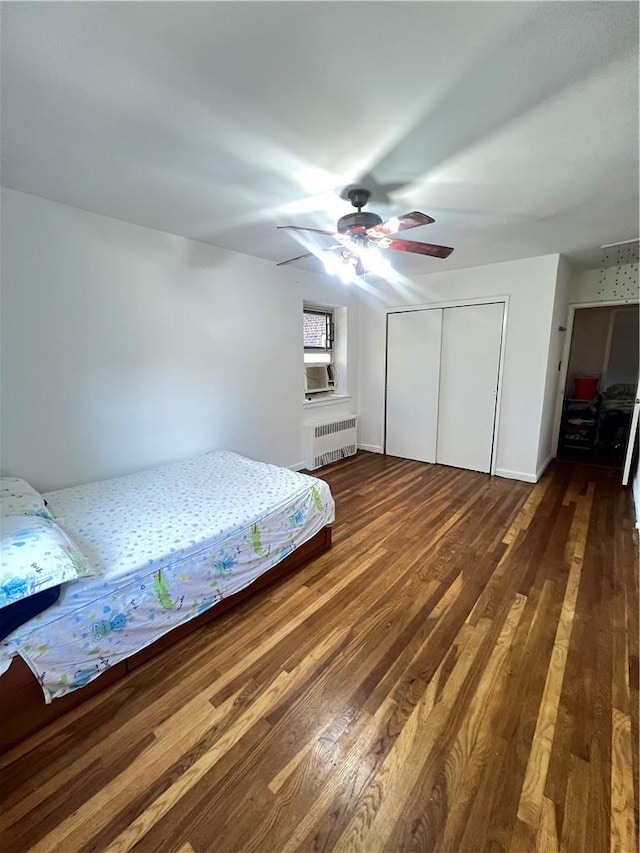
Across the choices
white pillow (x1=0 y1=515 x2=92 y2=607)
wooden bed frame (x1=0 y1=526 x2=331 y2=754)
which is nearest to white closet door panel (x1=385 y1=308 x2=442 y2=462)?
wooden bed frame (x1=0 y1=526 x2=331 y2=754)

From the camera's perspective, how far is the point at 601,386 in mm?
5652

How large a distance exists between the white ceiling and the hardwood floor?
7.90 feet

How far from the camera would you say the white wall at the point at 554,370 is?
361cm

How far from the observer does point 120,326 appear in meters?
2.62

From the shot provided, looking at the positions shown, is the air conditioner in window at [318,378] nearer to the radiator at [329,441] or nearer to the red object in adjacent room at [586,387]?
the radiator at [329,441]

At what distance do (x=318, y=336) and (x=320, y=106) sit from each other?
329cm

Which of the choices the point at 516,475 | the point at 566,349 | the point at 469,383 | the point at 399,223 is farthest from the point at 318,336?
the point at 566,349

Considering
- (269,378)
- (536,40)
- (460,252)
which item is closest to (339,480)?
(269,378)

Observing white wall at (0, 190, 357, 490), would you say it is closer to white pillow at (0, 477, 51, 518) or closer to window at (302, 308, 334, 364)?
white pillow at (0, 477, 51, 518)

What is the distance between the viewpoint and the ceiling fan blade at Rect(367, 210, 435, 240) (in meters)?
1.78

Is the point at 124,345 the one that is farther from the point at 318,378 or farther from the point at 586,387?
the point at 586,387

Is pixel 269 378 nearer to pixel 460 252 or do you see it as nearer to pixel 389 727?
pixel 460 252

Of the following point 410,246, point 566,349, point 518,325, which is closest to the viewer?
point 410,246

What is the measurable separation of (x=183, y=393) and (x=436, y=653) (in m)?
2.63
